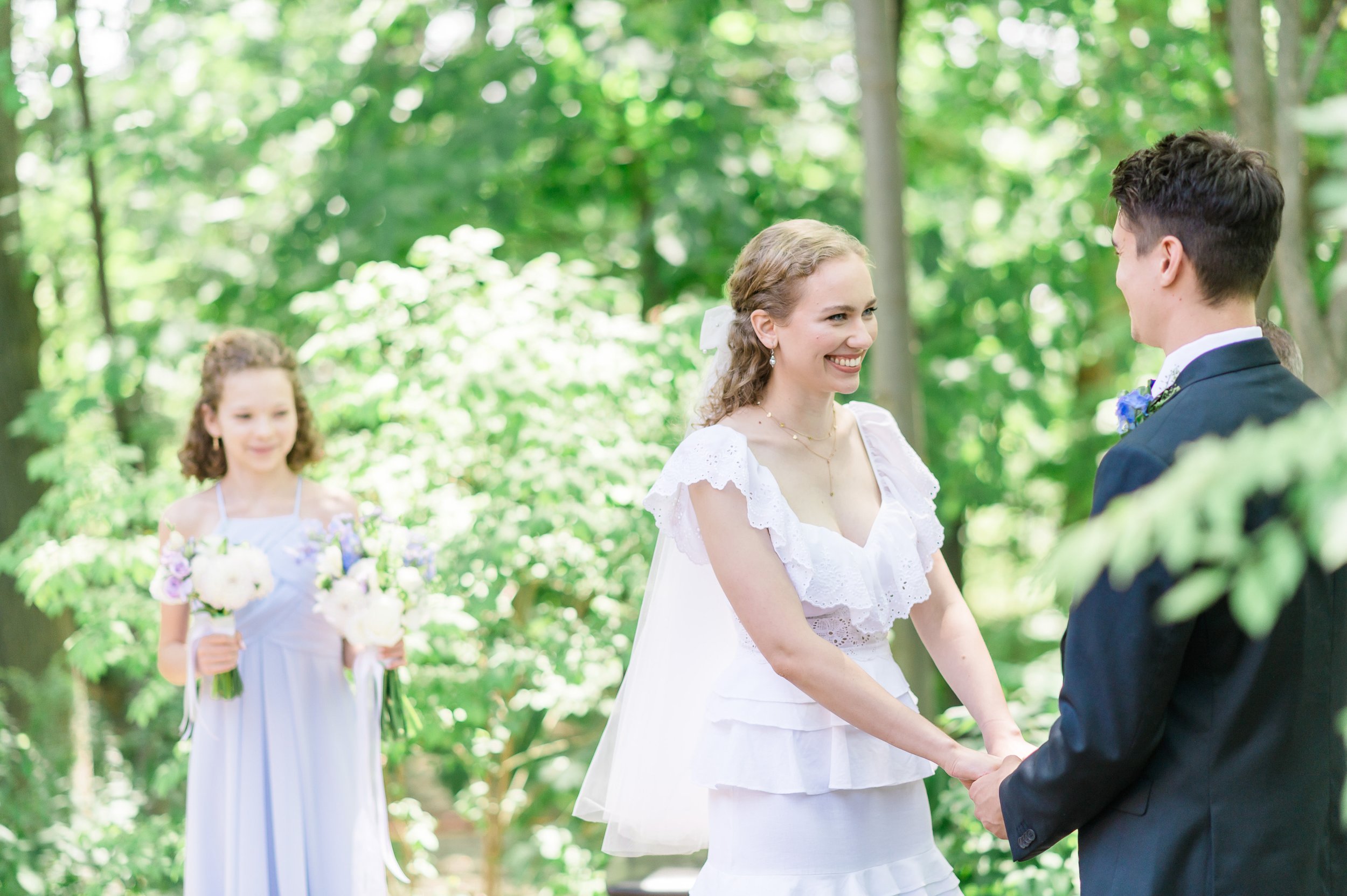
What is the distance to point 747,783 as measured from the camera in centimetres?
249

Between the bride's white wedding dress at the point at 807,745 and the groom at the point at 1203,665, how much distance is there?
1.83 feet

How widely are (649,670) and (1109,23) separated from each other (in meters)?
4.71

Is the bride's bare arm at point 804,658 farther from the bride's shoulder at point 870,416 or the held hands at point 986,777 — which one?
the bride's shoulder at point 870,416

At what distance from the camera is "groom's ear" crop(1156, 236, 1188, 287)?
2.01 meters

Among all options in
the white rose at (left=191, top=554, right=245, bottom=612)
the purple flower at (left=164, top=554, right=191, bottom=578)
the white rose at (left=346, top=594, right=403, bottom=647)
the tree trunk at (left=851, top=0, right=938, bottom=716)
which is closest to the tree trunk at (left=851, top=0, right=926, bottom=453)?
the tree trunk at (left=851, top=0, right=938, bottom=716)

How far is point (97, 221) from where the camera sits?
5.89 m

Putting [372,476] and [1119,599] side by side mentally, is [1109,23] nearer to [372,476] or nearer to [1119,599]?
[372,476]

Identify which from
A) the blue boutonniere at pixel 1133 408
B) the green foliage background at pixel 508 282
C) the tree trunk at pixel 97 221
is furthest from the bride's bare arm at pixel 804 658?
the tree trunk at pixel 97 221

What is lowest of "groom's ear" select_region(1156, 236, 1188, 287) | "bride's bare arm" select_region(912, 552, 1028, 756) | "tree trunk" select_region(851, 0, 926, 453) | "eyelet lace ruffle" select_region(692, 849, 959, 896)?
"eyelet lace ruffle" select_region(692, 849, 959, 896)

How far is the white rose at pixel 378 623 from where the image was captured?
3.26m

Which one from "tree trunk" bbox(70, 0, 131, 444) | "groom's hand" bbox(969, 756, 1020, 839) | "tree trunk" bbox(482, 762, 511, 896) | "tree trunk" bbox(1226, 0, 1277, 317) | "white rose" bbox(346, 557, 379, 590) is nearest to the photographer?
"groom's hand" bbox(969, 756, 1020, 839)

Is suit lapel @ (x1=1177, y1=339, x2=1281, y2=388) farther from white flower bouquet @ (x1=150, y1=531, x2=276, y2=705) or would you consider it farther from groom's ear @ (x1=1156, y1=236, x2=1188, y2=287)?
white flower bouquet @ (x1=150, y1=531, x2=276, y2=705)

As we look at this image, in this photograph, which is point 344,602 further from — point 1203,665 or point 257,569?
point 1203,665

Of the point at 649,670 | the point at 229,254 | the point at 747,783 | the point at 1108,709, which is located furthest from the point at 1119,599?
the point at 229,254
